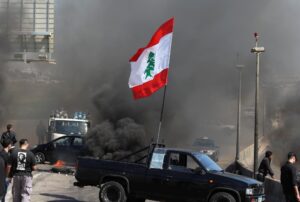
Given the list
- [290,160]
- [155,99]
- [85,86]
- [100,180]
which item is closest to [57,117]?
[85,86]

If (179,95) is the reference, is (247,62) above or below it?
above

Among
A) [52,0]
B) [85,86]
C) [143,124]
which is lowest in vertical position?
[143,124]

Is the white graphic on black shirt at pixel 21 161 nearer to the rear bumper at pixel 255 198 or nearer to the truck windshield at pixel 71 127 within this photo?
the rear bumper at pixel 255 198

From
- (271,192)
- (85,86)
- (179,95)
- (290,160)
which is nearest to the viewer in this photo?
(290,160)

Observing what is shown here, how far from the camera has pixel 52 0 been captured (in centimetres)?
3130

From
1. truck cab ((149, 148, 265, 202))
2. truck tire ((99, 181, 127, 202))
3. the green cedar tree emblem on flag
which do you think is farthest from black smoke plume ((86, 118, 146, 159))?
truck cab ((149, 148, 265, 202))

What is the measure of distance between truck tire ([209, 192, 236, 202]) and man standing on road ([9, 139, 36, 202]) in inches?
139

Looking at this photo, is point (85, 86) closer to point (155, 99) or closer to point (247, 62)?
point (155, 99)

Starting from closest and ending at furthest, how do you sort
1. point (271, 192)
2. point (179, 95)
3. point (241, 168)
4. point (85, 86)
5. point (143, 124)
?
point (271, 192) → point (241, 168) → point (143, 124) → point (179, 95) → point (85, 86)

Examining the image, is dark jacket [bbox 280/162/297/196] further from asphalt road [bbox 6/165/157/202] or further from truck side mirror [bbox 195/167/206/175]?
asphalt road [bbox 6/165/157/202]

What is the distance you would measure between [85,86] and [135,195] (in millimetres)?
15459

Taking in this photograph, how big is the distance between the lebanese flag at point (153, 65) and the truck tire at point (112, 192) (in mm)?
3109

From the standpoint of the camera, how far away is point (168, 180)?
10789 millimetres

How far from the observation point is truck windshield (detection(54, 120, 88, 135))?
24.2m
